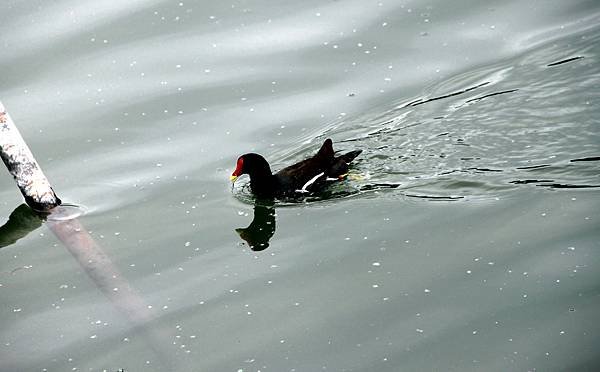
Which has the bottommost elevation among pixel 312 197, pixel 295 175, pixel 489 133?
pixel 489 133

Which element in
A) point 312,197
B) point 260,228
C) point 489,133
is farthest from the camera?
point 489,133

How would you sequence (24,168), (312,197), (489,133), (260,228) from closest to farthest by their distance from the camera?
(24,168) → (260,228) → (312,197) → (489,133)

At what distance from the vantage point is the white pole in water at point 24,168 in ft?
25.1

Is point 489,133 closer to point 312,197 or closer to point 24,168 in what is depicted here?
point 312,197

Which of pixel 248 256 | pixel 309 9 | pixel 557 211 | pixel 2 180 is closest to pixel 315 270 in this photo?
pixel 248 256

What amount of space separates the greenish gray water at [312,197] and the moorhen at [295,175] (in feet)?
0.45

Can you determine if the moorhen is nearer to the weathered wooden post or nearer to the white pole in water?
the weathered wooden post

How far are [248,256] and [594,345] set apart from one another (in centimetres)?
A: 278

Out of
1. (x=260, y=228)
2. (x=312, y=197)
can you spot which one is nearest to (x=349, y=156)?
(x=312, y=197)

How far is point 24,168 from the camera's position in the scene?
25.6 ft

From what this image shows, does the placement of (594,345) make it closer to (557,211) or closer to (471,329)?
(471,329)

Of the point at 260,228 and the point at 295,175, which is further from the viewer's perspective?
the point at 295,175

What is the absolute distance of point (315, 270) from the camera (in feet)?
23.3

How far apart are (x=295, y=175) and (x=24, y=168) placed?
2.28m
